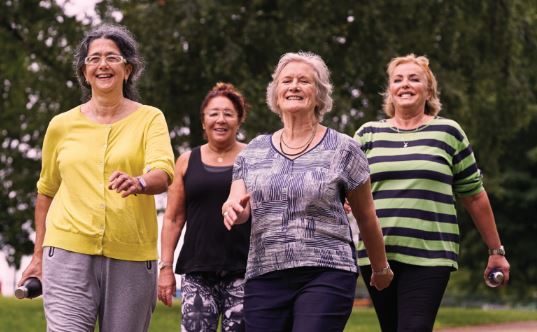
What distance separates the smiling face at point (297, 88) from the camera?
5.00 meters

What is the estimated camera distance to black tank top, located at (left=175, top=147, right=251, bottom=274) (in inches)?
257

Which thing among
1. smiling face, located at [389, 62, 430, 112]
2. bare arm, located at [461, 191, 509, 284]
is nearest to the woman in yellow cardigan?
smiling face, located at [389, 62, 430, 112]

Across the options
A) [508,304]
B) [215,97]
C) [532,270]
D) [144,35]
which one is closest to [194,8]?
[144,35]

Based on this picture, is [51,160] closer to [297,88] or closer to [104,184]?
[104,184]

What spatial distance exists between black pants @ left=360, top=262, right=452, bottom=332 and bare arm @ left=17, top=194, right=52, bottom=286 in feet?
5.79

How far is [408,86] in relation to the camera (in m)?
6.47

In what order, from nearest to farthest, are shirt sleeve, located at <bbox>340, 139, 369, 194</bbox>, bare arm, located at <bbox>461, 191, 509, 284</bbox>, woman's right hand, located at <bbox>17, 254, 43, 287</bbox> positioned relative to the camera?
shirt sleeve, located at <bbox>340, 139, 369, 194</bbox> → woman's right hand, located at <bbox>17, 254, 43, 287</bbox> → bare arm, located at <bbox>461, 191, 509, 284</bbox>

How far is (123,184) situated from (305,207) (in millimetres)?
748

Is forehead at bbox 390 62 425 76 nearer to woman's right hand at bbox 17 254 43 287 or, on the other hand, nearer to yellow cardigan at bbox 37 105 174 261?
yellow cardigan at bbox 37 105 174 261

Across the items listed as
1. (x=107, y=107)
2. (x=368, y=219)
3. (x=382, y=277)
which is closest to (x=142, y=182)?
(x=107, y=107)

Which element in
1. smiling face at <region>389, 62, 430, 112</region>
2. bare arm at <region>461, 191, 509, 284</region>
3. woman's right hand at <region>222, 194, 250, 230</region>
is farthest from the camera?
bare arm at <region>461, 191, 509, 284</region>

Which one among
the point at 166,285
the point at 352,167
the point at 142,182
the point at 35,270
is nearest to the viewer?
the point at 142,182

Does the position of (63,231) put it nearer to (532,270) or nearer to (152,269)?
(152,269)

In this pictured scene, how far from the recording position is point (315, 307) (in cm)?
474
